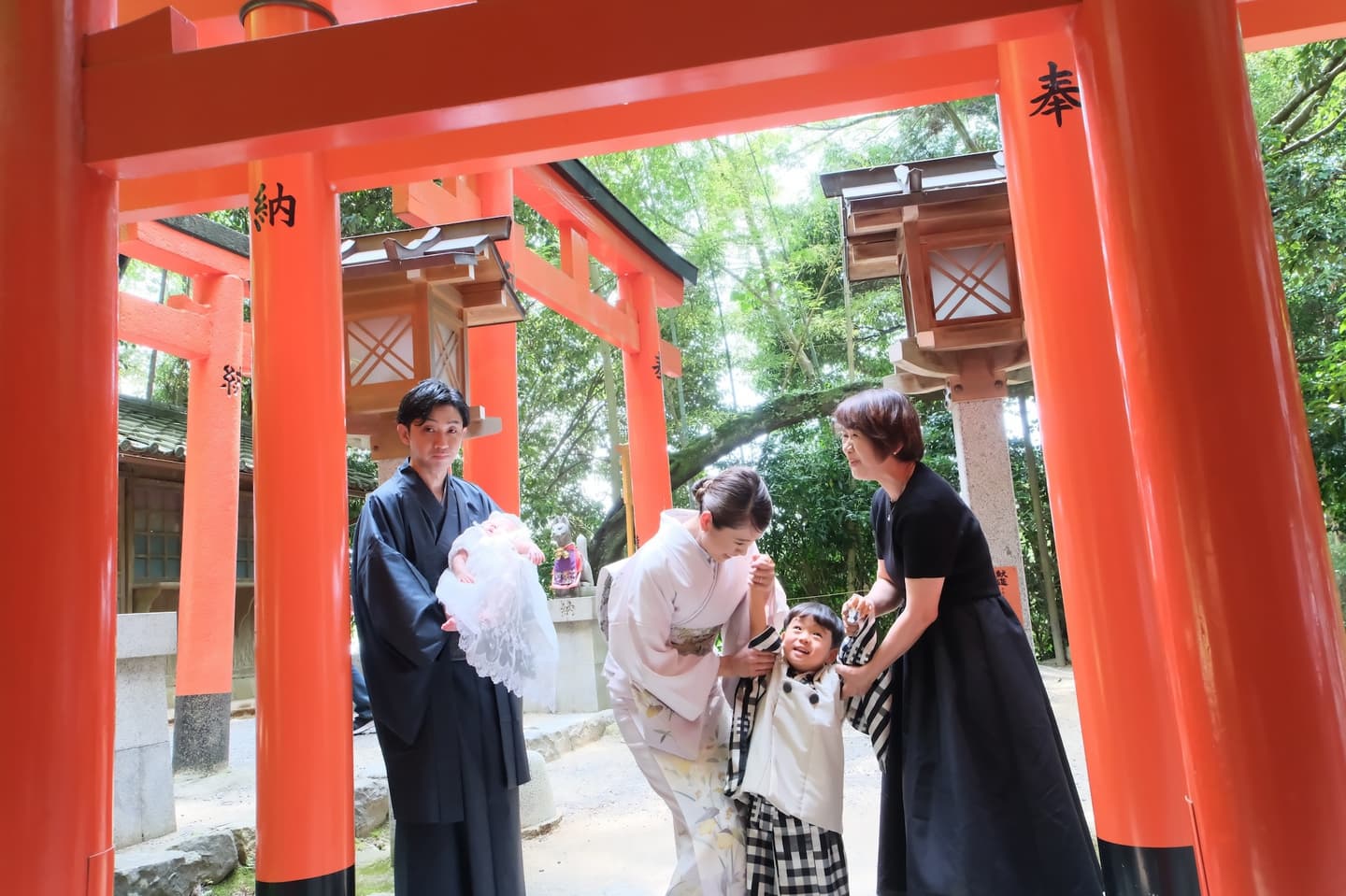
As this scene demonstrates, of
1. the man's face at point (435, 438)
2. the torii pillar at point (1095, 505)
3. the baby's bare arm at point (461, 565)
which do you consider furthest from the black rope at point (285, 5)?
the torii pillar at point (1095, 505)

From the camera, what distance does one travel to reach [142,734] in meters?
4.98

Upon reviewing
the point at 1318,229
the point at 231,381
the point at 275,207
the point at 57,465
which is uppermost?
the point at 1318,229

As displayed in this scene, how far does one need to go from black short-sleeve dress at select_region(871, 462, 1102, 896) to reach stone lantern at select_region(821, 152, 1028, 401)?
5.35 ft

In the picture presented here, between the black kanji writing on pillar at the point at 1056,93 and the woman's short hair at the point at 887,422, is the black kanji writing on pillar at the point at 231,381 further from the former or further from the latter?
the black kanji writing on pillar at the point at 1056,93

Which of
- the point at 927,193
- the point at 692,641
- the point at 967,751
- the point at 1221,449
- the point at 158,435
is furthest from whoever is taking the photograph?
the point at 158,435

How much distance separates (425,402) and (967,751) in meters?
2.32

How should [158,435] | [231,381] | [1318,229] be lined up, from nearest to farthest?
[231,381], [1318,229], [158,435]

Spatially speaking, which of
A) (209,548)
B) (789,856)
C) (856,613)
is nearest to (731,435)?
(209,548)

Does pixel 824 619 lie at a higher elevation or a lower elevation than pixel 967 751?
higher

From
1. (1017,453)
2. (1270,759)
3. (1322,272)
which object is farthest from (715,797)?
(1017,453)

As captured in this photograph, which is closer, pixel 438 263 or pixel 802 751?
pixel 802 751

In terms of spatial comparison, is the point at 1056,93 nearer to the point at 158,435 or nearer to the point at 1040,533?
the point at 158,435

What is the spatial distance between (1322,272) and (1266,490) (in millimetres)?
10289

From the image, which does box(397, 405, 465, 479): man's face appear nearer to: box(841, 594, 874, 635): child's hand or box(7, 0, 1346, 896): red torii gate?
box(7, 0, 1346, 896): red torii gate
